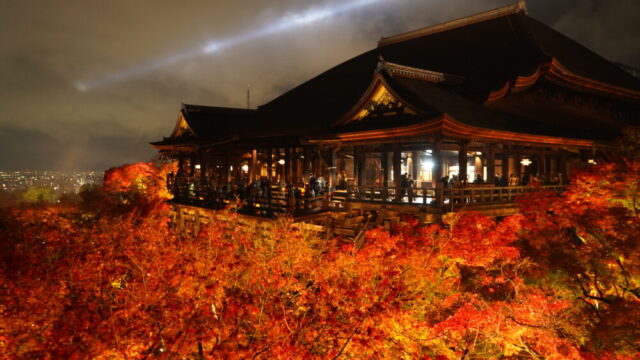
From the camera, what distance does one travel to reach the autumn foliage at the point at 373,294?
11242 millimetres

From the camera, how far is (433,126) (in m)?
15.7

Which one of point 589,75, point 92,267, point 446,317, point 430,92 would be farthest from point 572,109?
point 92,267

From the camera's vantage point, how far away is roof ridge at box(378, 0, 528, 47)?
30.8 meters

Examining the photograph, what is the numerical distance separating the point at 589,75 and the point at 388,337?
23.9 meters

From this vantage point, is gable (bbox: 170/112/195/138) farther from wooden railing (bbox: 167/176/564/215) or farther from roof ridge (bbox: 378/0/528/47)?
roof ridge (bbox: 378/0/528/47)

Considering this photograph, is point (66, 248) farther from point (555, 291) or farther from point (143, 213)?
point (555, 291)

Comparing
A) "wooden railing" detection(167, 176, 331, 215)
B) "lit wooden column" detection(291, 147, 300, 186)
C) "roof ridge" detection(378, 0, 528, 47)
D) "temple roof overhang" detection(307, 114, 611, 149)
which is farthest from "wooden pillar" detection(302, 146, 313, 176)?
"roof ridge" detection(378, 0, 528, 47)

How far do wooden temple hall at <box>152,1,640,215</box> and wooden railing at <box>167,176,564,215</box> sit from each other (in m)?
0.09

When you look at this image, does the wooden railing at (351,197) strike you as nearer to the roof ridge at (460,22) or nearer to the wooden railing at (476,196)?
the wooden railing at (476,196)

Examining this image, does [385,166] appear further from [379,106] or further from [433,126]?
[433,126]

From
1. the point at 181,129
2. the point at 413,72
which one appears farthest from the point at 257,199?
the point at 181,129

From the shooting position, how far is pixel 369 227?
17219mm

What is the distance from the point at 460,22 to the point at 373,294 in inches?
1109

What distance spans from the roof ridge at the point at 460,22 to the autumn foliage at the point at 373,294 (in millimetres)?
20736
